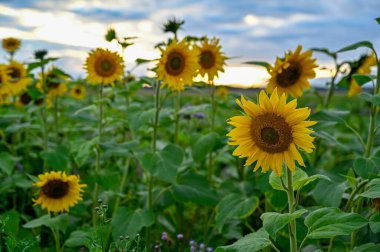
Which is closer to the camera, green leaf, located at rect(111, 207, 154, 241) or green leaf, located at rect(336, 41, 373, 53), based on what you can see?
green leaf, located at rect(336, 41, 373, 53)

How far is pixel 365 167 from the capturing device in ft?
8.48

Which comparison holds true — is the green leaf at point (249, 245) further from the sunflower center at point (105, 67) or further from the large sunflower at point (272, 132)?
the sunflower center at point (105, 67)

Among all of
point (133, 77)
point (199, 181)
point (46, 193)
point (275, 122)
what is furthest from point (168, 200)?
point (133, 77)

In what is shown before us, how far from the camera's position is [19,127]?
12.9ft

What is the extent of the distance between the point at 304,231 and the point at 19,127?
2186mm

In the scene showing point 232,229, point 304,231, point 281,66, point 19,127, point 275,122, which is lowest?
point 232,229

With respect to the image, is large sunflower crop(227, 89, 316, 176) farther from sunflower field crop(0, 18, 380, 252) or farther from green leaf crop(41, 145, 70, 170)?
green leaf crop(41, 145, 70, 170)

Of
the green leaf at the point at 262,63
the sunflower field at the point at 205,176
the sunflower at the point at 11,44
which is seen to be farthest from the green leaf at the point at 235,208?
the sunflower at the point at 11,44

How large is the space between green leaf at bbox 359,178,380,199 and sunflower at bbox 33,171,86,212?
4.94ft

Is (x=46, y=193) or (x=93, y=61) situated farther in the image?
(x=93, y=61)

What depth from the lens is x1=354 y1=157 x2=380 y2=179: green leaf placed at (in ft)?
8.39

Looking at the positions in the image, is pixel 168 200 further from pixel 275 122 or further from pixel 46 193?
pixel 275 122

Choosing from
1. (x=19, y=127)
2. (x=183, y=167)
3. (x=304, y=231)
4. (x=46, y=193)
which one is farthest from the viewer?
(x=19, y=127)

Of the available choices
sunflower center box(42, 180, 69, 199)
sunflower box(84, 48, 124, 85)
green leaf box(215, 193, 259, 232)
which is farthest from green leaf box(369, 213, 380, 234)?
sunflower box(84, 48, 124, 85)
